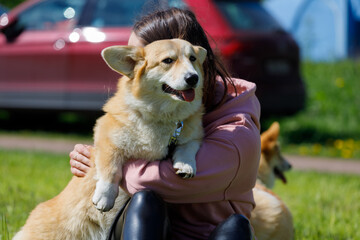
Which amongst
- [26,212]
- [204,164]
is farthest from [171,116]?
[26,212]

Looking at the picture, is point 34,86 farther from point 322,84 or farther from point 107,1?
point 322,84

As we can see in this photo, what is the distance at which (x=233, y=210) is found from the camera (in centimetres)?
256

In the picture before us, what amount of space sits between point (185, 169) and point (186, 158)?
0.25 ft

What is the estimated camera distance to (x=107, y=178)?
2.42 m

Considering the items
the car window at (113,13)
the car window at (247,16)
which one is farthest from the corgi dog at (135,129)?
the car window at (113,13)

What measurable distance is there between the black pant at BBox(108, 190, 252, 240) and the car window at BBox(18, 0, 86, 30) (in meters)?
5.52

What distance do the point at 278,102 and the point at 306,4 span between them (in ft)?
21.4

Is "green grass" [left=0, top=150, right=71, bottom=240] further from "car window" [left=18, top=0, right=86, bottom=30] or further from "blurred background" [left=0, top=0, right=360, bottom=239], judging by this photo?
"car window" [left=18, top=0, right=86, bottom=30]

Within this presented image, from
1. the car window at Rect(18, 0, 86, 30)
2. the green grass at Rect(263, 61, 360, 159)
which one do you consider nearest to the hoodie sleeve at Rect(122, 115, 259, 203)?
the green grass at Rect(263, 61, 360, 159)

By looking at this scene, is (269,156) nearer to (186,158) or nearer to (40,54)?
(186,158)

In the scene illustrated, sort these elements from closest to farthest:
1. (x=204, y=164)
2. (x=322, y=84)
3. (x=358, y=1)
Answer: (x=204, y=164), (x=322, y=84), (x=358, y=1)

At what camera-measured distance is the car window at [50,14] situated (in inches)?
294

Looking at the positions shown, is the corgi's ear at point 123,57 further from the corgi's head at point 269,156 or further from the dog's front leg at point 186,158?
the corgi's head at point 269,156

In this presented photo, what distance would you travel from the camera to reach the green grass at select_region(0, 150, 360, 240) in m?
3.67
